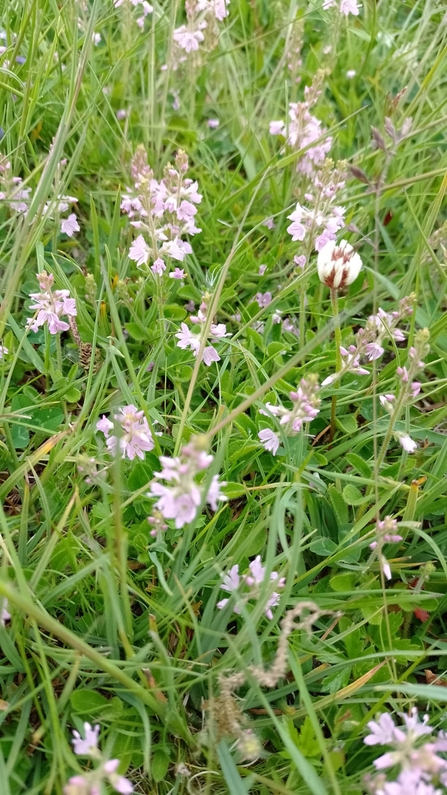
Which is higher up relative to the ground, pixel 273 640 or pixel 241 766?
pixel 273 640

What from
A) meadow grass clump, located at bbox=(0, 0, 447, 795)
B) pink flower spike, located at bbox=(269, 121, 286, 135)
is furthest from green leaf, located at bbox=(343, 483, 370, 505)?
pink flower spike, located at bbox=(269, 121, 286, 135)

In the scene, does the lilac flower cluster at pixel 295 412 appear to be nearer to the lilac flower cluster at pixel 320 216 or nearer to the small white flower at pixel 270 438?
the small white flower at pixel 270 438

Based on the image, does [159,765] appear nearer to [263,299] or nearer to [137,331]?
[137,331]

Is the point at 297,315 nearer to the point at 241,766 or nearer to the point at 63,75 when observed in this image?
the point at 63,75

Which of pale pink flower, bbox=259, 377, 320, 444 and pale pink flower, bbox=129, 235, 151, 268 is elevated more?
pale pink flower, bbox=129, 235, 151, 268

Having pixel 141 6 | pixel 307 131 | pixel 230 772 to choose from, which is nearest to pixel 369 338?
pixel 307 131

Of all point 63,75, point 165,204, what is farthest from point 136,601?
point 63,75

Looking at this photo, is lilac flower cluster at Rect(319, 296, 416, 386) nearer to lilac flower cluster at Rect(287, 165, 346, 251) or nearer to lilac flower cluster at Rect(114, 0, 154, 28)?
lilac flower cluster at Rect(287, 165, 346, 251)
